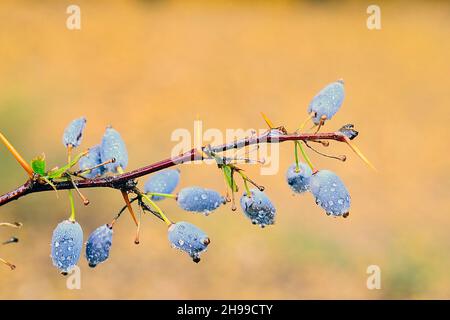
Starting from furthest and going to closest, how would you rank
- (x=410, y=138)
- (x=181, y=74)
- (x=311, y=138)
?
1. (x=181, y=74)
2. (x=410, y=138)
3. (x=311, y=138)

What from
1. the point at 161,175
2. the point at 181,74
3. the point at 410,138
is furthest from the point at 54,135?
the point at 161,175

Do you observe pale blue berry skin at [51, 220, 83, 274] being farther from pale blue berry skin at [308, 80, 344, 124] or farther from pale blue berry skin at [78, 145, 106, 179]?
pale blue berry skin at [308, 80, 344, 124]

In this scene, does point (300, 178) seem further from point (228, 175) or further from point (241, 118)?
point (241, 118)

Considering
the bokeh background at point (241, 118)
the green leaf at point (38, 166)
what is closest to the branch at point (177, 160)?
the green leaf at point (38, 166)

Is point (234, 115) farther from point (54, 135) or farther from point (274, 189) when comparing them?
point (54, 135)

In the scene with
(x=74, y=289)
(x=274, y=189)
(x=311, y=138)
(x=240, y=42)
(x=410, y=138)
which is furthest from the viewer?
(x=240, y=42)

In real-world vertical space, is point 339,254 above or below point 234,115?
below

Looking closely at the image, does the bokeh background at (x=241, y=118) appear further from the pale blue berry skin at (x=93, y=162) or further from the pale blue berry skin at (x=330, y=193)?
the pale blue berry skin at (x=330, y=193)
